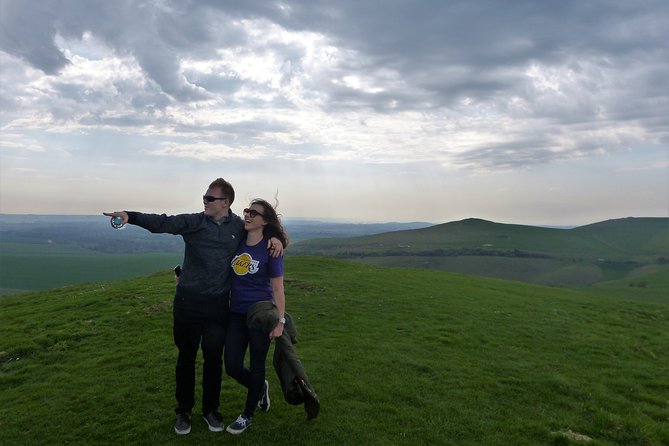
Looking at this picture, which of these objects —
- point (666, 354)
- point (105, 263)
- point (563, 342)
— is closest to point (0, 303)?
point (563, 342)

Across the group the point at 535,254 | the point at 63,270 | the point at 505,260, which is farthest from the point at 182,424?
the point at 63,270

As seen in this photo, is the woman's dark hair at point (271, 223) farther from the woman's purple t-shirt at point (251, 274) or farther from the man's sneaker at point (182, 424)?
the man's sneaker at point (182, 424)

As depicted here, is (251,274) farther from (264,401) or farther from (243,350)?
(264,401)

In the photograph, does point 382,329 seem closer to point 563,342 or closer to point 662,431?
point 563,342

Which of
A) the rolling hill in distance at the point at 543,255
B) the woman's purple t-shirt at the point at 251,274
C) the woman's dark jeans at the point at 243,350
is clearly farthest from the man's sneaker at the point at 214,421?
the rolling hill in distance at the point at 543,255

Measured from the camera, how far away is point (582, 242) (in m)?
177

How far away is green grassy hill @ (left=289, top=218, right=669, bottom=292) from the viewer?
122 m

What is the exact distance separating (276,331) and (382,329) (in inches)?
401

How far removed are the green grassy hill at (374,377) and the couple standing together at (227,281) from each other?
1.44 metres

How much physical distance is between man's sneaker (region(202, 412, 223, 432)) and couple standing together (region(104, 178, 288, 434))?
283mm

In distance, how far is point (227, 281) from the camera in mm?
6863

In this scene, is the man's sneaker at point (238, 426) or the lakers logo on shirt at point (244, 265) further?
the man's sneaker at point (238, 426)

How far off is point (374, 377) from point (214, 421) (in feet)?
14.7

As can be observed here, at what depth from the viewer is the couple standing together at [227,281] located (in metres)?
6.69
